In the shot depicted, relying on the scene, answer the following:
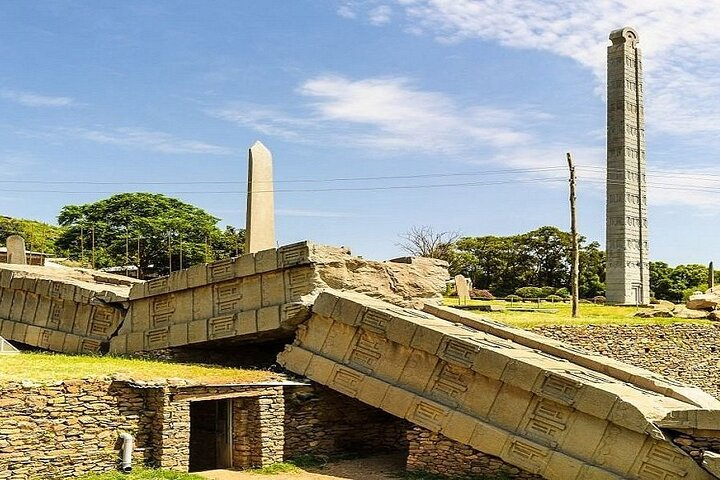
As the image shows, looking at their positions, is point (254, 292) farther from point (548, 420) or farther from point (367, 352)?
point (548, 420)

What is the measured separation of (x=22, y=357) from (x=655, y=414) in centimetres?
1221

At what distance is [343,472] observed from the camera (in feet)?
49.2

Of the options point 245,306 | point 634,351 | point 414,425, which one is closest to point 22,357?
point 245,306

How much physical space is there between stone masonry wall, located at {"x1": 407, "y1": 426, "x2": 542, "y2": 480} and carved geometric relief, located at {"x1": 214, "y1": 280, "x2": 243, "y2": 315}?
504 cm

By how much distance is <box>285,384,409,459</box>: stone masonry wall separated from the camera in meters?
15.9

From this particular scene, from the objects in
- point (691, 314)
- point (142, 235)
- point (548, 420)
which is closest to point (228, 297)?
point (548, 420)

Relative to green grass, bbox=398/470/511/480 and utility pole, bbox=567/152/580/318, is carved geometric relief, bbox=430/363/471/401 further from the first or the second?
utility pole, bbox=567/152/580/318

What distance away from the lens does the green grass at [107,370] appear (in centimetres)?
1366

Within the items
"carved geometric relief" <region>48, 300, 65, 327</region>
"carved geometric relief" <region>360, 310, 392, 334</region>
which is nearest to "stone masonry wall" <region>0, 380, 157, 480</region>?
"carved geometric relief" <region>360, 310, 392, 334</region>

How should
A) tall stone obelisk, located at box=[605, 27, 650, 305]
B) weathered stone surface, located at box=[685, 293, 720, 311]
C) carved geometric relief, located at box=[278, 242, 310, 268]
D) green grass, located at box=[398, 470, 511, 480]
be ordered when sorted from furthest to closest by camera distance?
tall stone obelisk, located at box=[605, 27, 650, 305]
weathered stone surface, located at box=[685, 293, 720, 311]
carved geometric relief, located at box=[278, 242, 310, 268]
green grass, located at box=[398, 470, 511, 480]

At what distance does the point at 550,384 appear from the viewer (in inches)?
529

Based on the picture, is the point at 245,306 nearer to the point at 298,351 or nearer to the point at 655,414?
the point at 298,351

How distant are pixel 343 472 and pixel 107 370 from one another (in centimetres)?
478

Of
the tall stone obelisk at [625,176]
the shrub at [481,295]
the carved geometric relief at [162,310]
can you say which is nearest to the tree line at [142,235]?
the shrub at [481,295]
